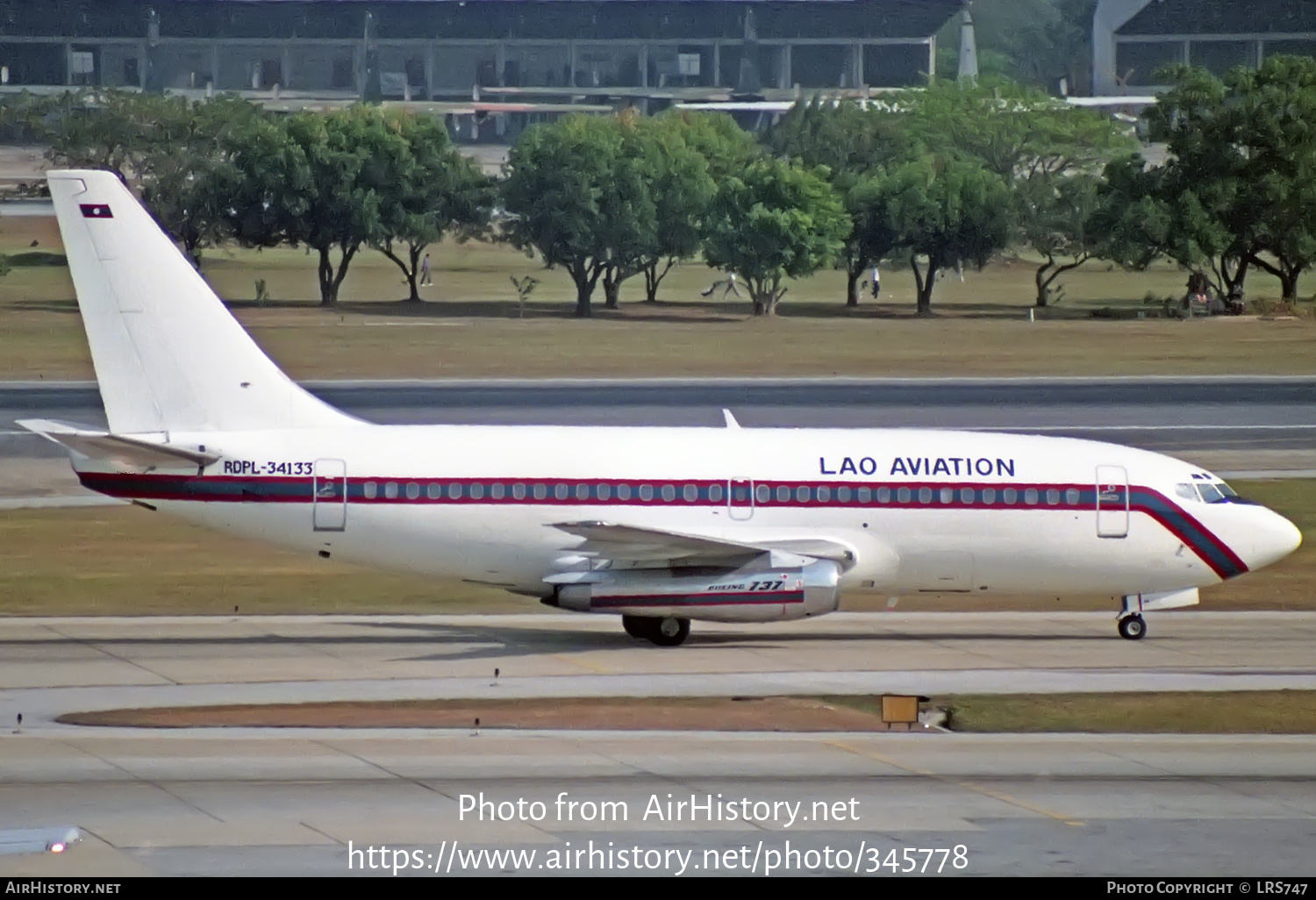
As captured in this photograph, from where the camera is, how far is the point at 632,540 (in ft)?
105

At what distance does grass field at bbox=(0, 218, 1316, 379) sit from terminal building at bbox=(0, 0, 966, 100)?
49230 millimetres

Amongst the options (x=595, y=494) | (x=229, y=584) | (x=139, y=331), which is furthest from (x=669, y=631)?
(x=229, y=584)

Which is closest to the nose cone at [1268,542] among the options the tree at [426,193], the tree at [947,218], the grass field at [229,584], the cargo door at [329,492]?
the grass field at [229,584]

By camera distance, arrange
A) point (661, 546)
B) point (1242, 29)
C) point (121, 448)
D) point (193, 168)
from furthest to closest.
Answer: point (1242, 29)
point (193, 168)
point (661, 546)
point (121, 448)

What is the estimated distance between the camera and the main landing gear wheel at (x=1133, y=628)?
112 ft

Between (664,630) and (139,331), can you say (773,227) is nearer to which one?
(664,630)

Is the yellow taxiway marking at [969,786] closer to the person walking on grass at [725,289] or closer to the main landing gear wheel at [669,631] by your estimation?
the main landing gear wheel at [669,631]

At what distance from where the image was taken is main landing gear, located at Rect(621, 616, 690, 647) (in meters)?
33.5

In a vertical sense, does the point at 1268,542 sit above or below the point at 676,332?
below

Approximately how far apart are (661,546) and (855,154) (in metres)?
120

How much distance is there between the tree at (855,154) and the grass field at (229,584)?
73142mm

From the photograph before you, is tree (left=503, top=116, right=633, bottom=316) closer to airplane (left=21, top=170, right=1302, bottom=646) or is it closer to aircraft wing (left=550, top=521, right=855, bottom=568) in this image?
airplane (left=21, top=170, right=1302, bottom=646)

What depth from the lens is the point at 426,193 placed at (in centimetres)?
12144
